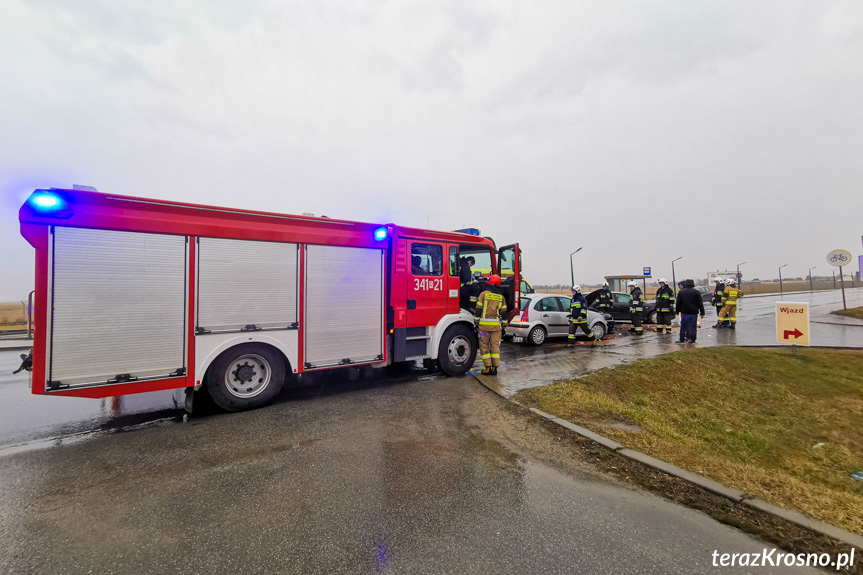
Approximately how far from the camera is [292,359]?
527 centimetres

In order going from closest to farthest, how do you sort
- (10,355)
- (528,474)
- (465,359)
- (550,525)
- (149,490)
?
(550,525)
(149,490)
(528,474)
(465,359)
(10,355)

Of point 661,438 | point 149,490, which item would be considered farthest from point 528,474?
point 149,490

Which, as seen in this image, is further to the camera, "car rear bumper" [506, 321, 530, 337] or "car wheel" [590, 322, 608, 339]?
"car wheel" [590, 322, 608, 339]

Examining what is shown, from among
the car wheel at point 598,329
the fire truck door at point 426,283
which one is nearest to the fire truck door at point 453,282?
the fire truck door at point 426,283

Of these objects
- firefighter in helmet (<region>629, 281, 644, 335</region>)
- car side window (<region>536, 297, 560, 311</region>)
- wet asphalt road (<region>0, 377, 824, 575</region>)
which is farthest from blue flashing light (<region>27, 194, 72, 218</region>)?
firefighter in helmet (<region>629, 281, 644, 335</region>)

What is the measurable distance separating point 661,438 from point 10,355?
587 inches

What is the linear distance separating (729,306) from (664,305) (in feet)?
7.98

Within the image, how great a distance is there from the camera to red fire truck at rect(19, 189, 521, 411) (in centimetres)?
401

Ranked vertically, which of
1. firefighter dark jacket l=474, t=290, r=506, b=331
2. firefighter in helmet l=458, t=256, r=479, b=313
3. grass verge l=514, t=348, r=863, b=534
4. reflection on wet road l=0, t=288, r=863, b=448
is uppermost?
firefighter in helmet l=458, t=256, r=479, b=313

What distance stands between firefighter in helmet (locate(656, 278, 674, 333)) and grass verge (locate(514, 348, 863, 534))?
13.4 feet

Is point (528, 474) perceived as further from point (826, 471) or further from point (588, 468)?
point (826, 471)

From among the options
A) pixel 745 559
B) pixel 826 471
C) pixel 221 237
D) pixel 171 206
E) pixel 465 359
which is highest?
pixel 171 206

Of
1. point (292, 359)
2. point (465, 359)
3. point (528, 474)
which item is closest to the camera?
point (528, 474)

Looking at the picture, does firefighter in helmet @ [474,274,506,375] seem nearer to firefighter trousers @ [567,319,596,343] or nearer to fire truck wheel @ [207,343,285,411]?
fire truck wheel @ [207,343,285,411]
